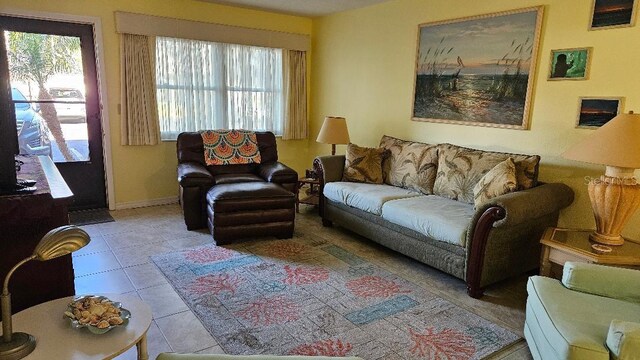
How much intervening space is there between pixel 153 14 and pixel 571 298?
462cm

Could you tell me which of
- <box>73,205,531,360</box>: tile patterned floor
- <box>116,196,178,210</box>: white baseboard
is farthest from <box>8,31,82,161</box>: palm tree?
<box>73,205,531,360</box>: tile patterned floor

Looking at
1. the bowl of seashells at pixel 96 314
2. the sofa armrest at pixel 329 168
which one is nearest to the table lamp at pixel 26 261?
the bowl of seashells at pixel 96 314

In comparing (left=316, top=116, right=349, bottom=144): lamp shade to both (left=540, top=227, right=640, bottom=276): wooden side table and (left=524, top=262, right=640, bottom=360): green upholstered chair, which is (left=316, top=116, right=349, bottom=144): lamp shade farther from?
(left=524, top=262, right=640, bottom=360): green upholstered chair

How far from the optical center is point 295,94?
564cm

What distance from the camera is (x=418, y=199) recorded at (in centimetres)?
344

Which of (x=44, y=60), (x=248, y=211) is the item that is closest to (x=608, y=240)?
(x=248, y=211)

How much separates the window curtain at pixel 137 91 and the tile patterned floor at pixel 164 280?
920 mm

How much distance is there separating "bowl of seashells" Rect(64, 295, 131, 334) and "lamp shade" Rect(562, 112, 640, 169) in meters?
2.60

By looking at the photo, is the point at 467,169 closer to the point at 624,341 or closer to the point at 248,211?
the point at 248,211

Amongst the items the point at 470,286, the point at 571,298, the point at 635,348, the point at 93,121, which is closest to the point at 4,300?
the point at 635,348

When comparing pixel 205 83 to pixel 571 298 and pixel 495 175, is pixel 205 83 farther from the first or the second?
pixel 571 298

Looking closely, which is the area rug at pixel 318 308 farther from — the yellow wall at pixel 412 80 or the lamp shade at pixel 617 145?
the yellow wall at pixel 412 80

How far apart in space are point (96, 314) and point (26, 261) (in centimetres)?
33

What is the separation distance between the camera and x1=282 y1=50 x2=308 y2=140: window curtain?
18.1 ft
